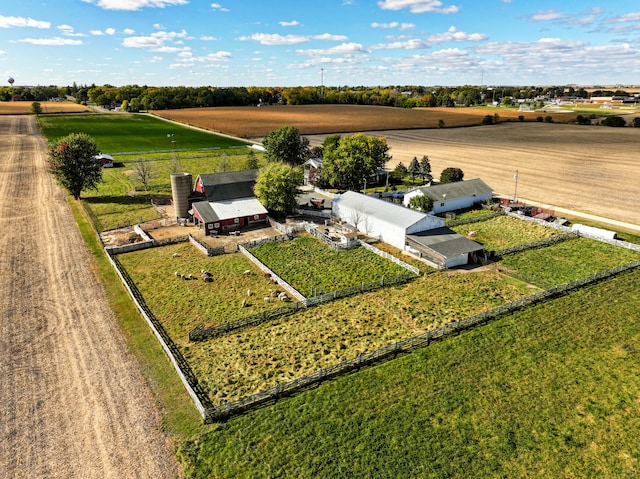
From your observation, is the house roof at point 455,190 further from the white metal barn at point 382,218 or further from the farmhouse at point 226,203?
the farmhouse at point 226,203

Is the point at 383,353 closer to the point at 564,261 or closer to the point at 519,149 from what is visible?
the point at 564,261

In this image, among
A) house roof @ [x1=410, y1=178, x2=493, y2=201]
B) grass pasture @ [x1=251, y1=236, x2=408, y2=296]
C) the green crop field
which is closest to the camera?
grass pasture @ [x1=251, y1=236, x2=408, y2=296]

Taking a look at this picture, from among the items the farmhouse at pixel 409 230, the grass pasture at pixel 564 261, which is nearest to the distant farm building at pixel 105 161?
the farmhouse at pixel 409 230

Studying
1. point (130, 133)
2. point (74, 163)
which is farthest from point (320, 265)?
point (130, 133)

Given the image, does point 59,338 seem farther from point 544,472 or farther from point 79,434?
point 544,472

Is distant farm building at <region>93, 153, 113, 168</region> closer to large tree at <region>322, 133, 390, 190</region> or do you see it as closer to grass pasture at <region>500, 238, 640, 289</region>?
large tree at <region>322, 133, 390, 190</region>

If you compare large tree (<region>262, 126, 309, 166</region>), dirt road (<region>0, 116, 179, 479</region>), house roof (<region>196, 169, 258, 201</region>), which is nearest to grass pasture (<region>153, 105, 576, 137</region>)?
large tree (<region>262, 126, 309, 166</region>)

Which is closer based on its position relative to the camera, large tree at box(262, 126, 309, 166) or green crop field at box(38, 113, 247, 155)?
large tree at box(262, 126, 309, 166)
